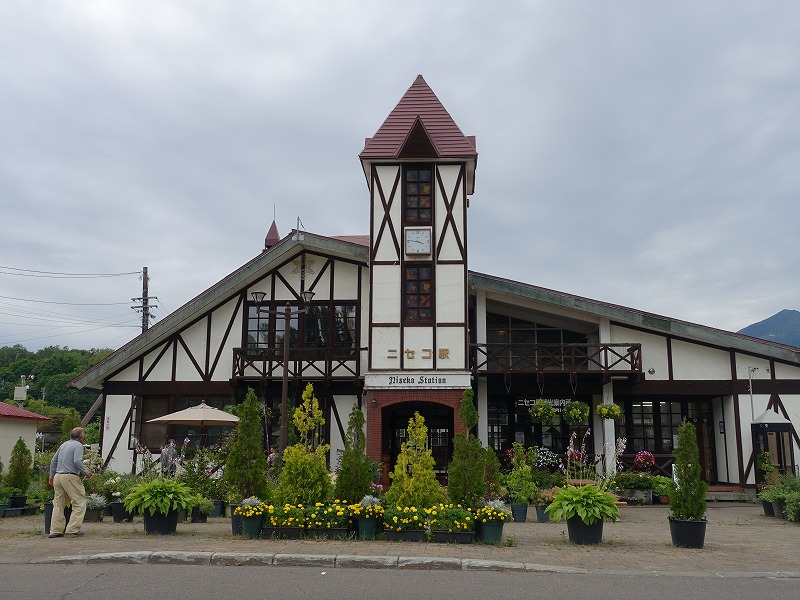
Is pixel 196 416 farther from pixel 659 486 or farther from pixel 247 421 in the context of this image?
pixel 659 486

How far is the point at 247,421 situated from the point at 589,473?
10471 millimetres

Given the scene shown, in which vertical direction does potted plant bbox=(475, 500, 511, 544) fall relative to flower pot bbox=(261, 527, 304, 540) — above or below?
above

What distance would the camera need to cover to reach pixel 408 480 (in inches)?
463

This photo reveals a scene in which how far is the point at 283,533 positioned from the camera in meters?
11.3

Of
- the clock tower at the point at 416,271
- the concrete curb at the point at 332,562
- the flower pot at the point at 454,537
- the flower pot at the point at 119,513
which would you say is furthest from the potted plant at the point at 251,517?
the clock tower at the point at 416,271

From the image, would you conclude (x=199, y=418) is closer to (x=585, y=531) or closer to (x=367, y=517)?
(x=367, y=517)

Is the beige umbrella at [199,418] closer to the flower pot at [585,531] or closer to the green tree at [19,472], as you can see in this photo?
the green tree at [19,472]

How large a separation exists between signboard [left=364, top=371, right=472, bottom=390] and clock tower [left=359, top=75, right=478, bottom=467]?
0.09ft

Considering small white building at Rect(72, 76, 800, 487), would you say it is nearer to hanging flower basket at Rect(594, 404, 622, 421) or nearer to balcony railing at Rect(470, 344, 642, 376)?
balcony railing at Rect(470, 344, 642, 376)

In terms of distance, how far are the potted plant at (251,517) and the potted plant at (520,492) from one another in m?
5.92

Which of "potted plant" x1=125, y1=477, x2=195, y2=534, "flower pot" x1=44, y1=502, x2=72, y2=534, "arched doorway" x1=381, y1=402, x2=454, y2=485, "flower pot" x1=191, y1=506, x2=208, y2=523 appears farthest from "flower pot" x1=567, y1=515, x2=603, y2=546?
"arched doorway" x1=381, y1=402, x2=454, y2=485

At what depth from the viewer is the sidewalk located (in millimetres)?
9375

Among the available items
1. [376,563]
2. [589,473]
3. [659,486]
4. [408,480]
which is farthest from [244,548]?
[659,486]

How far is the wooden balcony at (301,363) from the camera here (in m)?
22.0
